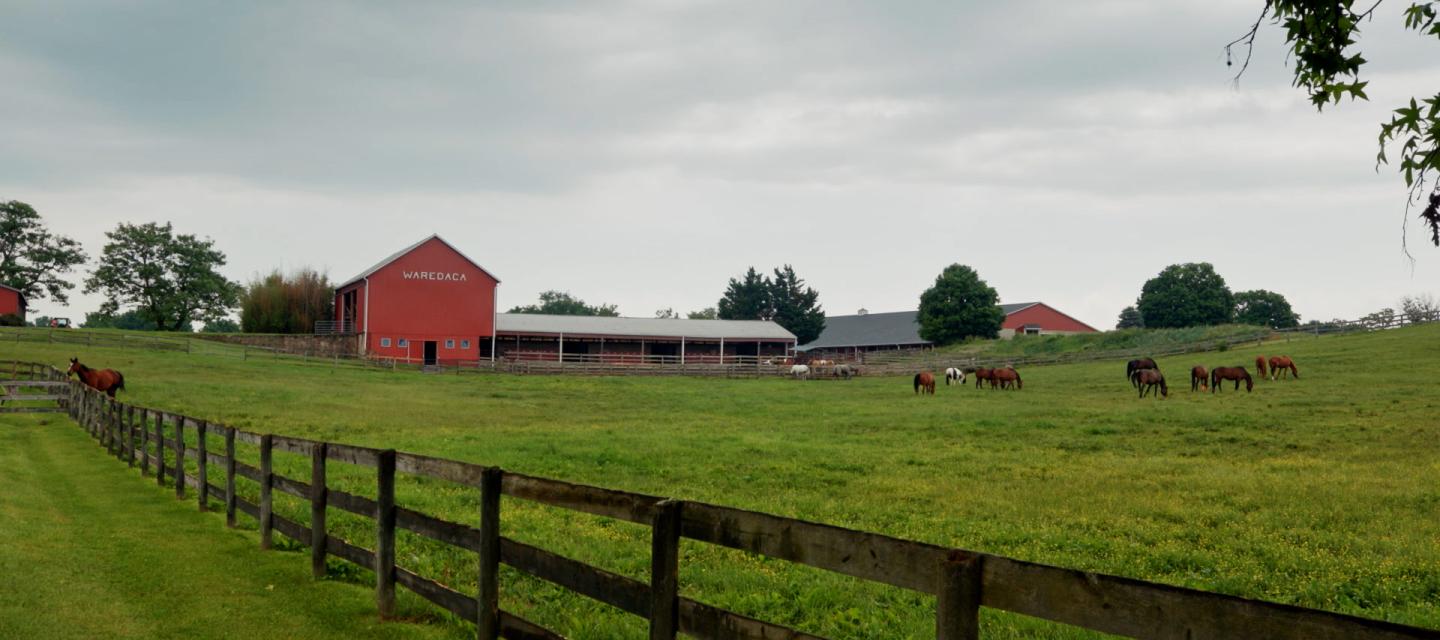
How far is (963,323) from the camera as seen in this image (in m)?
85.7

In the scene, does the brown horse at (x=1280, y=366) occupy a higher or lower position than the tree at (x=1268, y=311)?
lower

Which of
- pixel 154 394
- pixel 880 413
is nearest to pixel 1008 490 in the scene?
pixel 880 413

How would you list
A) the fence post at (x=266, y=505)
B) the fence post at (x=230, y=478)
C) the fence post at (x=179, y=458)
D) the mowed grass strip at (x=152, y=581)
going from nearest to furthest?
1. the mowed grass strip at (x=152, y=581)
2. the fence post at (x=266, y=505)
3. the fence post at (x=230, y=478)
4. the fence post at (x=179, y=458)

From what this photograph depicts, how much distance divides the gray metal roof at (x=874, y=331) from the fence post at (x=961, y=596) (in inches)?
3417

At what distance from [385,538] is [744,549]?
401 centimetres

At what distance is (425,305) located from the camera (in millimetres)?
62188

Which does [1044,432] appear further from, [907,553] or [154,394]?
[154,394]

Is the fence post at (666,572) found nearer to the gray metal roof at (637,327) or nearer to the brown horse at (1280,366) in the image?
the brown horse at (1280,366)

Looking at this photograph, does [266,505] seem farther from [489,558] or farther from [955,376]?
[955,376]

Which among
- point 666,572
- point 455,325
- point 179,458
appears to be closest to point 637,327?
point 455,325

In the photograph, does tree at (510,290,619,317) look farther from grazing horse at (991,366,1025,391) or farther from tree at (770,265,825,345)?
grazing horse at (991,366,1025,391)

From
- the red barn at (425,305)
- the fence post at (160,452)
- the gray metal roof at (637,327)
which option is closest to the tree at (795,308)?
the gray metal roof at (637,327)

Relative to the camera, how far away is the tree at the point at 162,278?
3359 inches

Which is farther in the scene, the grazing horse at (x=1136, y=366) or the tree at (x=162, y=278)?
the tree at (x=162, y=278)
